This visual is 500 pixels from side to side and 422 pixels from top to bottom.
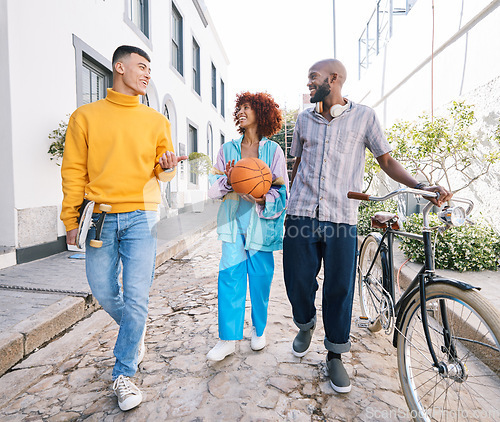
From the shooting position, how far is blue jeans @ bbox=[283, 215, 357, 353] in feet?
7.57

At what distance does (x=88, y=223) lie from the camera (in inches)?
81.4

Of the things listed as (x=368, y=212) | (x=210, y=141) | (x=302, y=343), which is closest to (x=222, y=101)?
(x=210, y=141)

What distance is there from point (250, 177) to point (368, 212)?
653 cm

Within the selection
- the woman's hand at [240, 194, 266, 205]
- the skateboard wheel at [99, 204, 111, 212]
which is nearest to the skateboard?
the skateboard wheel at [99, 204, 111, 212]

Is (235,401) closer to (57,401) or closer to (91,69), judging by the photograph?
(57,401)

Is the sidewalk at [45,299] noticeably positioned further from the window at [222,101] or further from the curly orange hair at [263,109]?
the window at [222,101]

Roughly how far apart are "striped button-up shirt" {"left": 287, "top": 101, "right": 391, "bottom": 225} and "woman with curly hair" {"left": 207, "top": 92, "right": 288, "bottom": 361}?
1.00ft

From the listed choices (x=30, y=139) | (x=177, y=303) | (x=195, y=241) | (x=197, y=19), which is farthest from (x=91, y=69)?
(x=197, y=19)

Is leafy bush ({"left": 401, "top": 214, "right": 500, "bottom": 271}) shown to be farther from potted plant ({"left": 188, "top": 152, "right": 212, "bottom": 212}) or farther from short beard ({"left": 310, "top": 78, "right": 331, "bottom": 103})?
potted plant ({"left": 188, "top": 152, "right": 212, "bottom": 212})

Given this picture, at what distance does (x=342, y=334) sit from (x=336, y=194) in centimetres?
86

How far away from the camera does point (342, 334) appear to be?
2344mm

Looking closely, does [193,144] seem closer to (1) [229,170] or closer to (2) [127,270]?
(1) [229,170]

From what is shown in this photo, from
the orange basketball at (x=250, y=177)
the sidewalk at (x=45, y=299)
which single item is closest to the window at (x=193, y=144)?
the sidewalk at (x=45, y=299)

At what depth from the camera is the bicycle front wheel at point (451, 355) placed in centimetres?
161
